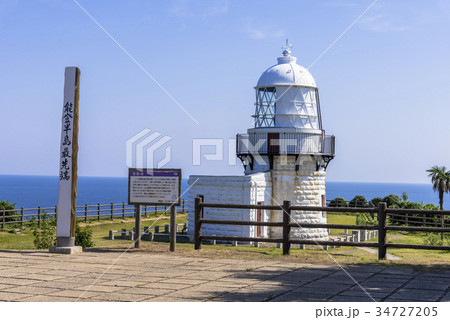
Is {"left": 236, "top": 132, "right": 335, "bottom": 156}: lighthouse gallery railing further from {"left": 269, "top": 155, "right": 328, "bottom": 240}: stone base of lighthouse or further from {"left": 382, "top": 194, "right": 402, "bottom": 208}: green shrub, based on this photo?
{"left": 382, "top": 194, "right": 402, "bottom": 208}: green shrub

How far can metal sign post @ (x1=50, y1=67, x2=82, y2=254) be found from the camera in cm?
1293

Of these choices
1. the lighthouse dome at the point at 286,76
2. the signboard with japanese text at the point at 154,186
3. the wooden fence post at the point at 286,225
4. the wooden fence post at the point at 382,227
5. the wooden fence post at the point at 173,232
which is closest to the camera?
the wooden fence post at the point at 382,227

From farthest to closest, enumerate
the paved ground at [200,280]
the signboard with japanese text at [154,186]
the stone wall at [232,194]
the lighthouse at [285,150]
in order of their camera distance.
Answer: the lighthouse at [285,150] → the stone wall at [232,194] → the signboard with japanese text at [154,186] → the paved ground at [200,280]

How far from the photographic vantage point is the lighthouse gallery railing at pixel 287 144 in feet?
91.4

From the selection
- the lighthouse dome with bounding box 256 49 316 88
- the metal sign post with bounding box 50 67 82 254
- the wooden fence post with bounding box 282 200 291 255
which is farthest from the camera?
the lighthouse dome with bounding box 256 49 316 88

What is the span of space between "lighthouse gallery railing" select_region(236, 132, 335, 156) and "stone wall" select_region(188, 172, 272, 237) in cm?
149

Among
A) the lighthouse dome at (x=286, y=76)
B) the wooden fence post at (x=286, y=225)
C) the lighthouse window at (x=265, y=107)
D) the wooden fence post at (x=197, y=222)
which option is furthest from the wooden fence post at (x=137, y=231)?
the lighthouse dome at (x=286, y=76)

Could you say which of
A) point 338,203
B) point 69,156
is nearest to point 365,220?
point 338,203

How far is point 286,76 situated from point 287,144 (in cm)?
359

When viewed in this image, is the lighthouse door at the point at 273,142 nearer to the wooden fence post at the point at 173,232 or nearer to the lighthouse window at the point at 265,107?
the lighthouse window at the point at 265,107

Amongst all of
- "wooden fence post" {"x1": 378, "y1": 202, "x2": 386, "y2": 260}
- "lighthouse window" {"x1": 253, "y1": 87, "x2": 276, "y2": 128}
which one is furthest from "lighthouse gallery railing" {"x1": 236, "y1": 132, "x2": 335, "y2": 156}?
"wooden fence post" {"x1": 378, "y1": 202, "x2": 386, "y2": 260}

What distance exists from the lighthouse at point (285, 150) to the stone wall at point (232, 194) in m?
0.05

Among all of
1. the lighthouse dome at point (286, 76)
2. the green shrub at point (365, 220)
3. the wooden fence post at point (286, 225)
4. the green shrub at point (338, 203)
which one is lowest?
the green shrub at point (365, 220)
